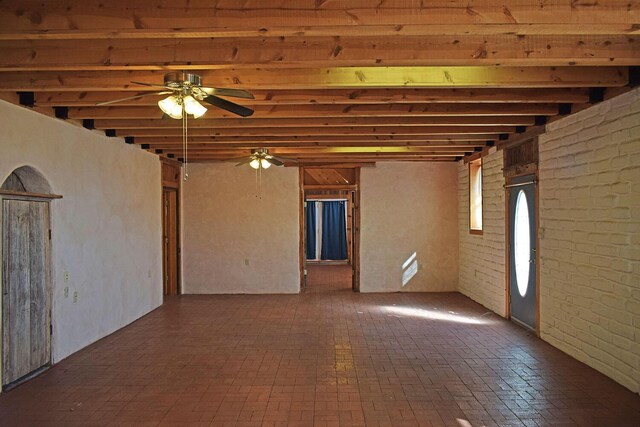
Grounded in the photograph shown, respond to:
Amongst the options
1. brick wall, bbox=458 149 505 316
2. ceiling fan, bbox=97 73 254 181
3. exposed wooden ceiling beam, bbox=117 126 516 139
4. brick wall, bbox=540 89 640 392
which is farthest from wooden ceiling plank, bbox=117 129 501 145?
ceiling fan, bbox=97 73 254 181

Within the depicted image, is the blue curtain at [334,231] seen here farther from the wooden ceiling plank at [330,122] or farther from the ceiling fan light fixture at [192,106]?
the ceiling fan light fixture at [192,106]

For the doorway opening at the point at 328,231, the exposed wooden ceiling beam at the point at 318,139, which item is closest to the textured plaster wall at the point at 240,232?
the exposed wooden ceiling beam at the point at 318,139

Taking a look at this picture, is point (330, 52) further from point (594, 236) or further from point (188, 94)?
point (594, 236)

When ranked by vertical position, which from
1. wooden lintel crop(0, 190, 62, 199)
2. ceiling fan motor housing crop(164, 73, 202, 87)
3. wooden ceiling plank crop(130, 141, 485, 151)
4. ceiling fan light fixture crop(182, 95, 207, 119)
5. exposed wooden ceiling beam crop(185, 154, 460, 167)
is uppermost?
A: wooden ceiling plank crop(130, 141, 485, 151)

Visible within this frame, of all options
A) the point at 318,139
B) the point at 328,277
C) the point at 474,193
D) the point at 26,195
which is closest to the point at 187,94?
the point at 26,195

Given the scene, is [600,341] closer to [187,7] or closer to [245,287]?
[187,7]

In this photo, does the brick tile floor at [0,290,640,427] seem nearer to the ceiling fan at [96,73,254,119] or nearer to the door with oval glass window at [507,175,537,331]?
the door with oval glass window at [507,175,537,331]

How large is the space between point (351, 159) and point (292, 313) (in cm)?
304

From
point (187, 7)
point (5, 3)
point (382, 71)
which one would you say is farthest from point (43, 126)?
point (382, 71)

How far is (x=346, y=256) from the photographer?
47.0ft

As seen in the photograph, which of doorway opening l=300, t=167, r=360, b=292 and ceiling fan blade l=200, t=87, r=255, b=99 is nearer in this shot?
ceiling fan blade l=200, t=87, r=255, b=99

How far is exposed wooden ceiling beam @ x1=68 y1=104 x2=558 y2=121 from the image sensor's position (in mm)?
4953

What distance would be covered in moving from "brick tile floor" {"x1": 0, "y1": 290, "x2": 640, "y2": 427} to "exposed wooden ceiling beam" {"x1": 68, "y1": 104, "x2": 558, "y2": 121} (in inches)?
99.4

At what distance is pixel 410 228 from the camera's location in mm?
9297
